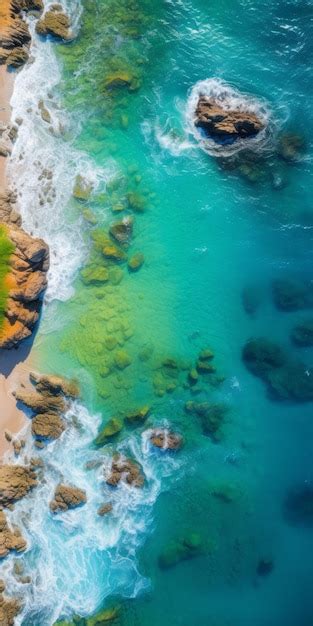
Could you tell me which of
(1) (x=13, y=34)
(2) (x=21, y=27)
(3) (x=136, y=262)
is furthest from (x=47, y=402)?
(2) (x=21, y=27)

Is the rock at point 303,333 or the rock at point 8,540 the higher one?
the rock at point 303,333

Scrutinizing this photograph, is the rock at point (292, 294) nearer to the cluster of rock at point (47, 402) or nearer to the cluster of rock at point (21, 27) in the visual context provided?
the cluster of rock at point (47, 402)

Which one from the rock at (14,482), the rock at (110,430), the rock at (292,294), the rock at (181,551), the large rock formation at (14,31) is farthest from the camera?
the rock at (181,551)

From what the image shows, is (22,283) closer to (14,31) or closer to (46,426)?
(46,426)

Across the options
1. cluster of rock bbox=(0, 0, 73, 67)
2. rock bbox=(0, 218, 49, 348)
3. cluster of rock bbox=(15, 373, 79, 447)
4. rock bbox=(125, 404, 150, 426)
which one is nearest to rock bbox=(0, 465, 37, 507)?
cluster of rock bbox=(15, 373, 79, 447)

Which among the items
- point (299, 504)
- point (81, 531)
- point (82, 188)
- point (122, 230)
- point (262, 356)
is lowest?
point (81, 531)

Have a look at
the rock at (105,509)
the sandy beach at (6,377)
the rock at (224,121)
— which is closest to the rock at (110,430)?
the rock at (105,509)

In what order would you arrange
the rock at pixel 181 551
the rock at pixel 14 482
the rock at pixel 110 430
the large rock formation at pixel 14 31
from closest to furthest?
the large rock formation at pixel 14 31
the rock at pixel 14 482
the rock at pixel 110 430
the rock at pixel 181 551

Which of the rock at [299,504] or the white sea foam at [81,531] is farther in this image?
the rock at [299,504]
